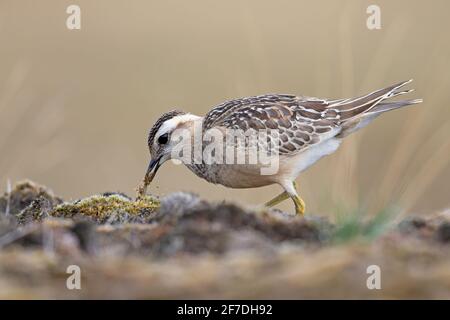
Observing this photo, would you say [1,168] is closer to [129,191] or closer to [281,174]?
[281,174]

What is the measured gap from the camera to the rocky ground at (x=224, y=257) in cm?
515

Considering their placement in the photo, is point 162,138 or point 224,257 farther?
point 162,138

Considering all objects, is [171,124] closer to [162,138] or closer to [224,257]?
[162,138]

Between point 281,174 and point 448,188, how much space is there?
956cm

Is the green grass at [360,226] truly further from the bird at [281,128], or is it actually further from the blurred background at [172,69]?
the blurred background at [172,69]

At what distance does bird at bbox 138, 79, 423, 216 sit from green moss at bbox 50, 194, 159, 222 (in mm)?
1567

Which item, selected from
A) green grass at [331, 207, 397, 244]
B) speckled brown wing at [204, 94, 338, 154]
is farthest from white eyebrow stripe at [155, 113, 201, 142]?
green grass at [331, 207, 397, 244]

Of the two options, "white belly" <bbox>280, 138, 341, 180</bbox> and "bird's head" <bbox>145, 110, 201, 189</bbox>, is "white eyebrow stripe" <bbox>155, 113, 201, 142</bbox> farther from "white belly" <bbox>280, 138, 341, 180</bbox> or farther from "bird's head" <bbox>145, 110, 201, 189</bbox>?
"white belly" <bbox>280, 138, 341, 180</bbox>

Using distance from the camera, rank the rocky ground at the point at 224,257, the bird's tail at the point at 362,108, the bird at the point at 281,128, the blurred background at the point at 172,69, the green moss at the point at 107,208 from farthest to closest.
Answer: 1. the blurred background at the point at 172,69
2. the bird's tail at the point at 362,108
3. the bird at the point at 281,128
4. the green moss at the point at 107,208
5. the rocky ground at the point at 224,257

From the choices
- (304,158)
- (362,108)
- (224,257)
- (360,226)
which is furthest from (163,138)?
(224,257)

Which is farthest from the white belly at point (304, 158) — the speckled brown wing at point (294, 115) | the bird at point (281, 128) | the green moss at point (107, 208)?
the green moss at point (107, 208)

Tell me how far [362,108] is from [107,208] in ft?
13.3

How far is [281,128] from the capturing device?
10.3 metres
